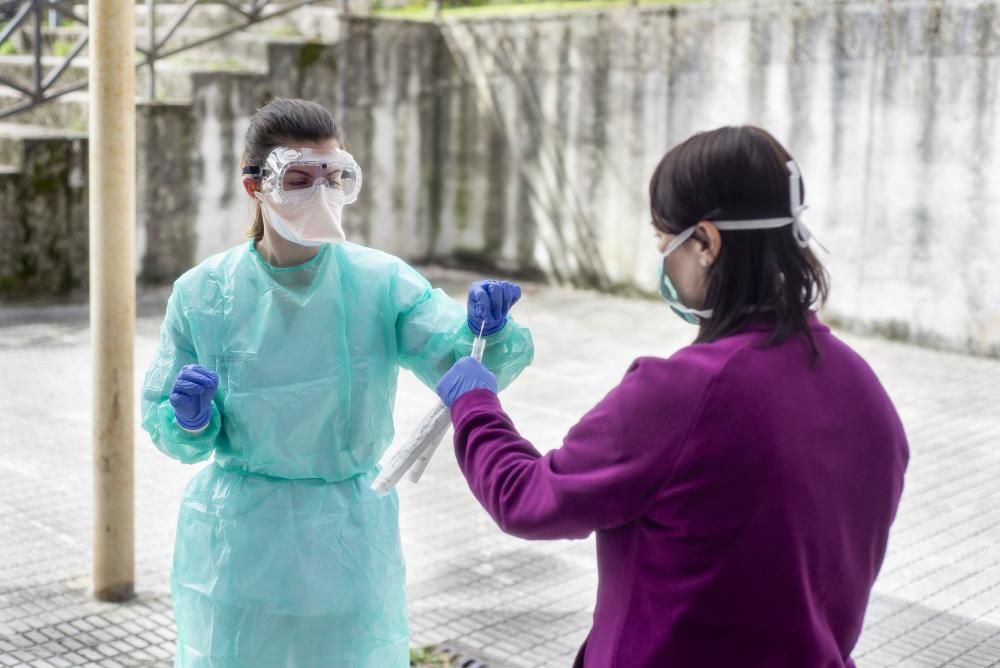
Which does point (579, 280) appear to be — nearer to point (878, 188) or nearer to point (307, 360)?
point (878, 188)

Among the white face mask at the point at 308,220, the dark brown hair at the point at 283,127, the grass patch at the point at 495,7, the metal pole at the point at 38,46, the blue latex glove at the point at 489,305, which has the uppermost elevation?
the grass patch at the point at 495,7

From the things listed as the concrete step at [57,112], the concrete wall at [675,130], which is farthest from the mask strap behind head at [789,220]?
the concrete step at [57,112]

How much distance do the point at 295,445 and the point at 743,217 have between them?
45.9 inches

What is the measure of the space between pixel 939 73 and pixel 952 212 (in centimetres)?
88

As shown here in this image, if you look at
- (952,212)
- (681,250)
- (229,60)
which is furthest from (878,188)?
(681,250)

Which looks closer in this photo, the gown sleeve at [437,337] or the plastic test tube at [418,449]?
the plastic test tube at [418,449]

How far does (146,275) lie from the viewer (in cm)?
968

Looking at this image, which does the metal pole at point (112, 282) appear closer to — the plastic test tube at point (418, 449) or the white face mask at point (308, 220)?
the white face mask at point (308, 220)

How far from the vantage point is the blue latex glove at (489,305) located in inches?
99.7

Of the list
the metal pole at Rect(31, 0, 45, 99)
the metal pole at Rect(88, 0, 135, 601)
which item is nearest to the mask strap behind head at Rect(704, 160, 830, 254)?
the metal pole at Rect(88, 0, 135, 601)

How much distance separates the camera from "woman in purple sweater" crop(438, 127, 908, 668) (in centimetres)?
174

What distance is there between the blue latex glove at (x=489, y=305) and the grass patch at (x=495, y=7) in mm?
7428

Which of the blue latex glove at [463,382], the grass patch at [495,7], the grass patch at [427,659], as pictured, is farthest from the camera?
the grass patch at [495,7]

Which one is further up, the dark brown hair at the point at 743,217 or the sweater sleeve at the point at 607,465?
the dark brown hair at the point at 743,217
